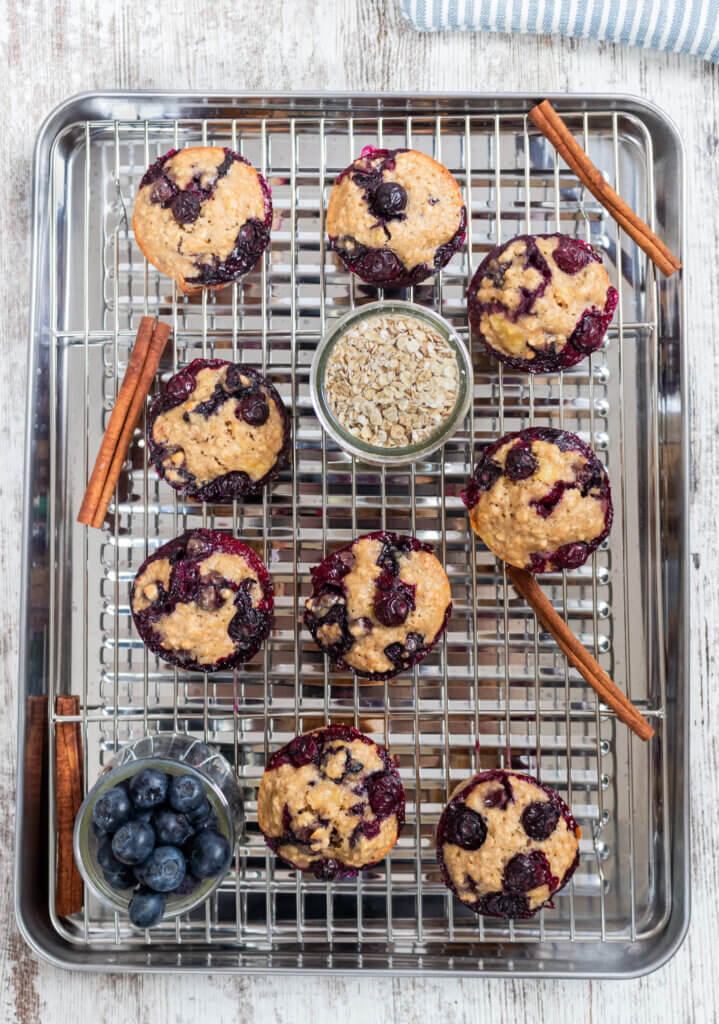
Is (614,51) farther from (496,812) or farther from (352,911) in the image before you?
(352,911)

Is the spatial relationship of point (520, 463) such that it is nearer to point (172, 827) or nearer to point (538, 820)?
point (538, 820)

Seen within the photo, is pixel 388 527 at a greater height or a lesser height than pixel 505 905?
greater

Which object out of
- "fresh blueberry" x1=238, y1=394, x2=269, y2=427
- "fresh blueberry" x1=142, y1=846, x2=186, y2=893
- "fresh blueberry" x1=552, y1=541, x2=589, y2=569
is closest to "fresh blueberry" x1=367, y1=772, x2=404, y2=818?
"fresh blueberry" x1=142, y1=846, x2=186, y2=893

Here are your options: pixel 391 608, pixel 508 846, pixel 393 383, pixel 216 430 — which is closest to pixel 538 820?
pixel 508 846

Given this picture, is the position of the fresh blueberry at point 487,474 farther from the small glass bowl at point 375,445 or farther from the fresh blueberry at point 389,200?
the fresh blueberry at point 389,200

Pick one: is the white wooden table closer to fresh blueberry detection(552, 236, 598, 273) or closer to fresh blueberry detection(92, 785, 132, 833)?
fresh blueberry detection(552, 236, 598, 273)

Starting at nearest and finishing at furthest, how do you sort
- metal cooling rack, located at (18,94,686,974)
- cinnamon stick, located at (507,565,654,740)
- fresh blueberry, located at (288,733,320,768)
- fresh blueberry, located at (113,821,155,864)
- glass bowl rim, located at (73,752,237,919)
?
fresh blueberry, located at (113,821,155,864), glass bowl rim, located at (73,752,237,919), fresh blueberry, located at (288,733,320,768), cinnamon stick, located at (507,565,654,740), metal cooling rack, located at (18,94,686,974)

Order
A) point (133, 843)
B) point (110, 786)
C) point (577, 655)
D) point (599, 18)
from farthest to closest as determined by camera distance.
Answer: point (599, 18)
point (577, 655)
point (110, 786)
point (133, 843)
